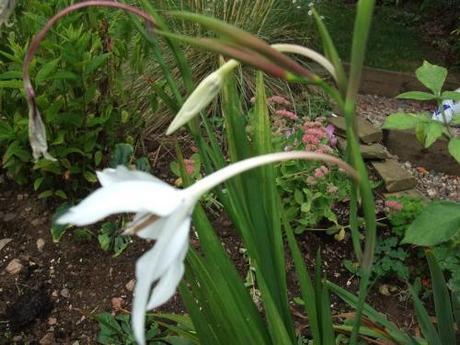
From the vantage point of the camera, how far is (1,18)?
954 mm

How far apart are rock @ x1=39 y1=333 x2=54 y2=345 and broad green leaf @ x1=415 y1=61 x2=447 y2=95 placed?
51.8 inches

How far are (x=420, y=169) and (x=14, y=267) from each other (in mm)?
1858

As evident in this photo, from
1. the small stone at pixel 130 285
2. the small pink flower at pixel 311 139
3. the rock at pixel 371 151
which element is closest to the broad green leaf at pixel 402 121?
the small pink flower at pixel 311 139

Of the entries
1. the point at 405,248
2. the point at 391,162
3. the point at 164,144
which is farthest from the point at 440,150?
the point at 164,144

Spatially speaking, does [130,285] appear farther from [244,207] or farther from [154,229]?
[154,229]

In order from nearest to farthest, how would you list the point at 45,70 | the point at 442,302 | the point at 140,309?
the point at 140,309
the point at 442,302
the point at 45,70

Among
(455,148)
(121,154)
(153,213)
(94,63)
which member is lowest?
(121,154)

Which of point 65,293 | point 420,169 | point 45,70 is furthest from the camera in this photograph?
point 420,169

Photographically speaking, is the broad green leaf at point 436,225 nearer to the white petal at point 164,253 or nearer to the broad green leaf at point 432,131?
the broad green leaf at point 432,131

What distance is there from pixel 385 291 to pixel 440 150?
1.02m

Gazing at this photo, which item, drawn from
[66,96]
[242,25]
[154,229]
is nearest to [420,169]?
[242,25]

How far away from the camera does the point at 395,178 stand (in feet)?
7.95

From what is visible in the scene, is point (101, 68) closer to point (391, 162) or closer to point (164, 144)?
point (164, 144)

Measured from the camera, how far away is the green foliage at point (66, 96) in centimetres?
182
